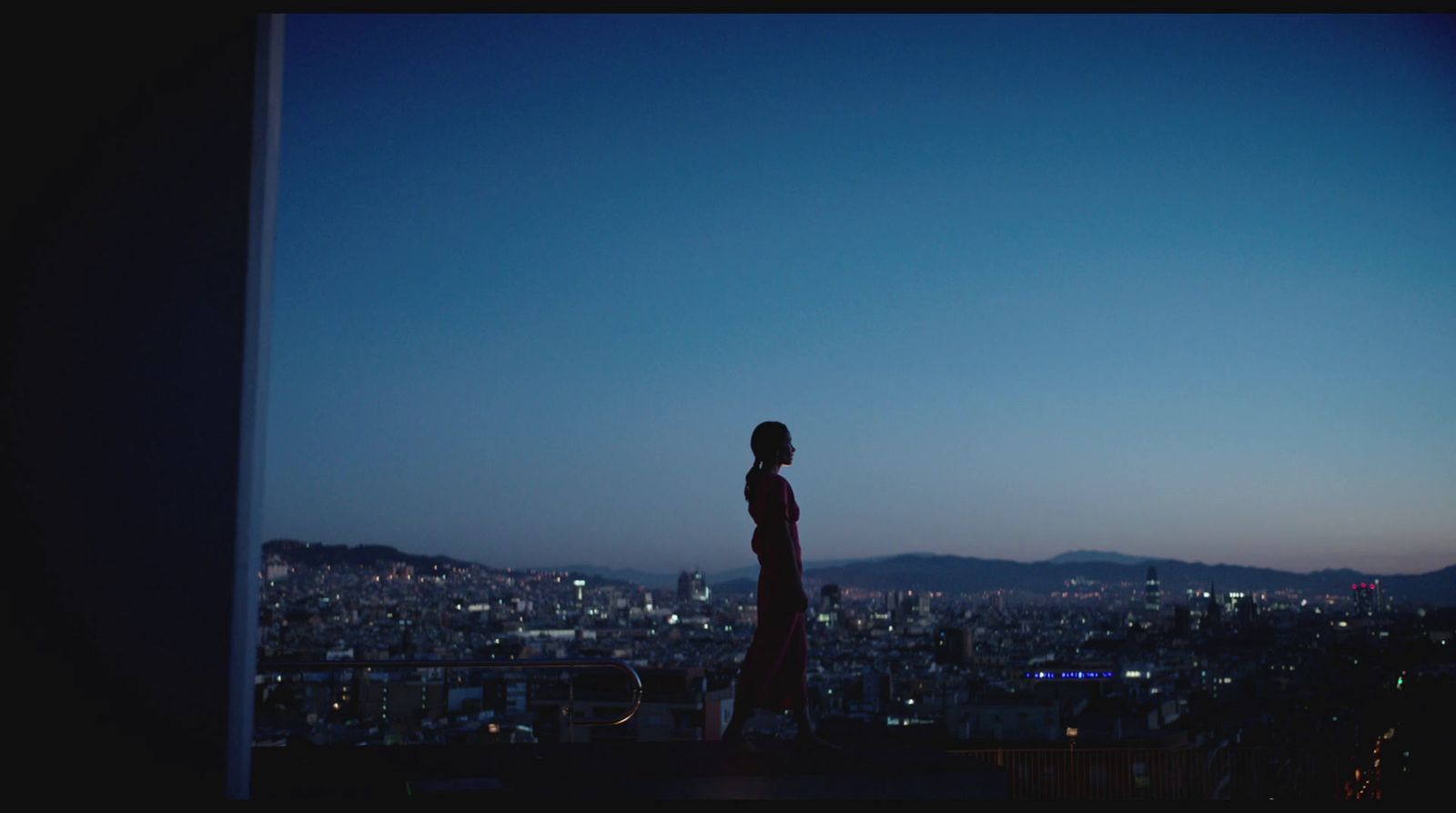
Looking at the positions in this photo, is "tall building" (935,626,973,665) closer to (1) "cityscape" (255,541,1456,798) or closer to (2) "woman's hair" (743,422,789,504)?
(1) "cityscape" (255,541,1456,798)

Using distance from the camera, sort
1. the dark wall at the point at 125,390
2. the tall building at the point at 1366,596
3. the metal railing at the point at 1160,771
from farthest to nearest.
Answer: the tall building at the point at 1366,596 < the metal railing at the point at 1160,771 < the dark wall at the point at 125,390

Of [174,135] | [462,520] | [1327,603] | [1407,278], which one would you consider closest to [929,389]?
[1407,278]

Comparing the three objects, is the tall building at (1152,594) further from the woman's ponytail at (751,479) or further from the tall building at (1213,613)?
the woman's ponytail at (751,479)

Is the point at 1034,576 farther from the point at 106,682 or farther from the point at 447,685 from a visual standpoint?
the point at 106,682

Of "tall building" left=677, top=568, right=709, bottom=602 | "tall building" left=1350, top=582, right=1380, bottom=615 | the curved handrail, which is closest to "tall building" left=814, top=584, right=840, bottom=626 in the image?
"tall building" left=677, top=568, right=709, bottom=602

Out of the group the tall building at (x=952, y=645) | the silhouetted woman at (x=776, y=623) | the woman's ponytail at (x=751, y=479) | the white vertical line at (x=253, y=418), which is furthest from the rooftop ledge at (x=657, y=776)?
the tall building at (x=952, y=645)

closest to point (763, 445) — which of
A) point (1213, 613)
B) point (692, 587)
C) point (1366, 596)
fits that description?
point (692, 587)
